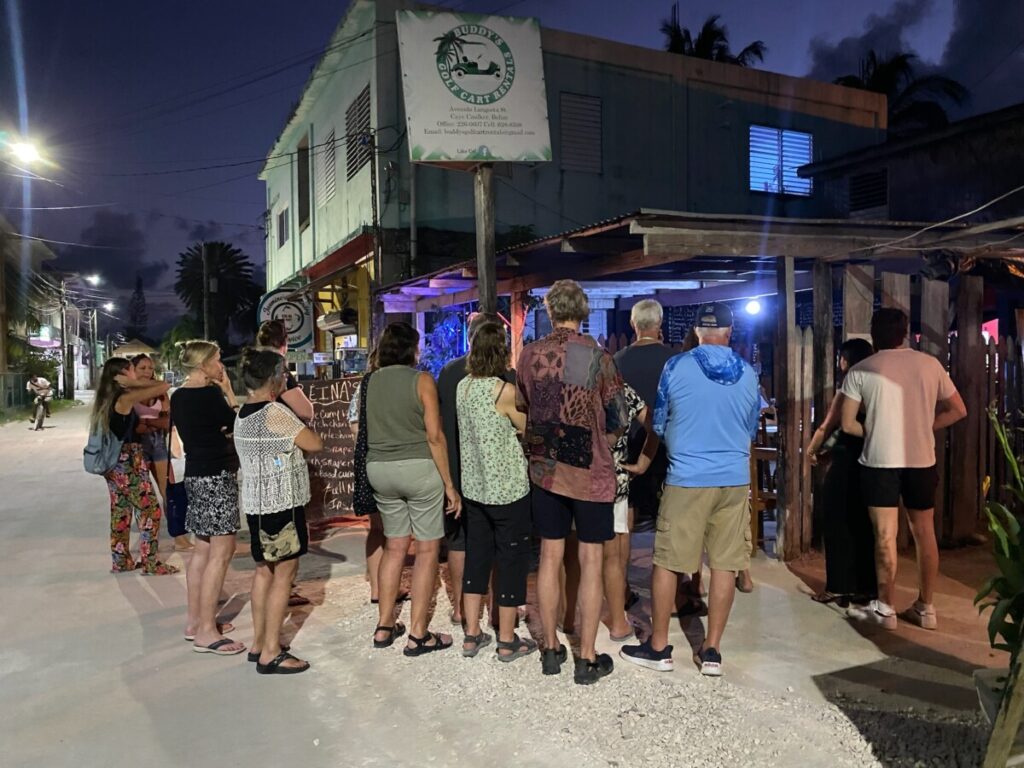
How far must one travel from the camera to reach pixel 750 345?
12328mm

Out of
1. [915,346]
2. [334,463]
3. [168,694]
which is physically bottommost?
[168,694]

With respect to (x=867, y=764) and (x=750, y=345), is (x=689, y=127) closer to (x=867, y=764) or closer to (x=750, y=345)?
(x=750, y=345)

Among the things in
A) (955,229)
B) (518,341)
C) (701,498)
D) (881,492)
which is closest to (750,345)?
(518,341)

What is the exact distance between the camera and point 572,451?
155 inches

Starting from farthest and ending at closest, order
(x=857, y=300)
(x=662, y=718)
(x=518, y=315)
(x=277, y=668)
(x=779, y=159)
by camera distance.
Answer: (x=779, y=159) → (x=518, y=315) → (x=857, y=300) → (x=277, y=668) → (x=662, y=718)

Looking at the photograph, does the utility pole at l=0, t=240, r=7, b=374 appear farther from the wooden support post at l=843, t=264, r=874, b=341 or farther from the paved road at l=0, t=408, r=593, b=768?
the wooden support post at l=843, t=264, r=874, b=341

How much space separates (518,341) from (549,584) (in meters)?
4.91

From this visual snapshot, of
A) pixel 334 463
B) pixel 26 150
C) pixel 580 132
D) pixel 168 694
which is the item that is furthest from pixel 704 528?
pixel 26 150

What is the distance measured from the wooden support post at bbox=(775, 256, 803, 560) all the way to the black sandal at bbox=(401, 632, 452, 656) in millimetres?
3018

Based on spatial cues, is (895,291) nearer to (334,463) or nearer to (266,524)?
(266,524)

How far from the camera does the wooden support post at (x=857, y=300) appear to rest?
6.02 metres

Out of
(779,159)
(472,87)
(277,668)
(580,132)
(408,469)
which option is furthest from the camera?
(779,159)

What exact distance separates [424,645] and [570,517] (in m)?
1.22

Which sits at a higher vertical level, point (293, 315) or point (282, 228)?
point (282, 228)
